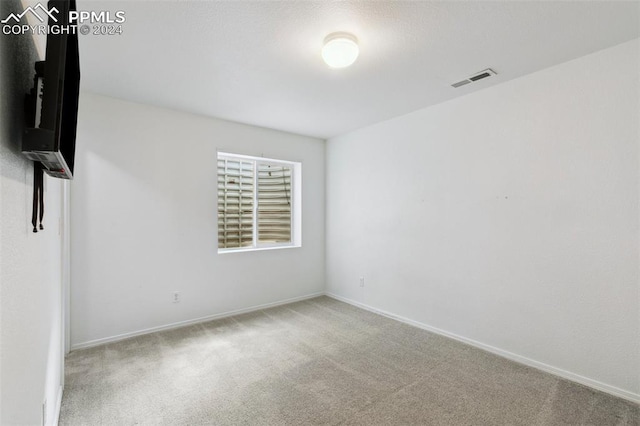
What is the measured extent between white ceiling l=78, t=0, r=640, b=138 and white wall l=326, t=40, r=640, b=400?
0.31 meters

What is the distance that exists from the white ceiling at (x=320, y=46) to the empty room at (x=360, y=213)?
0.02 metres

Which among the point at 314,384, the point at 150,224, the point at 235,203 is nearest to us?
the point at 314,384

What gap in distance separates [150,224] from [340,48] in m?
2.78

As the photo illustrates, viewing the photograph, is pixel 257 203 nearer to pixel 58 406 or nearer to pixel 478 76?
pixel 58 406

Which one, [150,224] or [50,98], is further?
[150,224]

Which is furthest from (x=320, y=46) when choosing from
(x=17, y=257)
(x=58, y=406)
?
(x=58, y=406)

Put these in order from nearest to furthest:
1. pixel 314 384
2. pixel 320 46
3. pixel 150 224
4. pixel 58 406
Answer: pixel 58 406
pixel 320 46
pixel 314 384
pixel 150 224

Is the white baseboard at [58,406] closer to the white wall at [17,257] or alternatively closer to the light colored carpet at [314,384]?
the light colored carpet at [314,384]

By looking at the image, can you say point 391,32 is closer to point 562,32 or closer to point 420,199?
point 562,32

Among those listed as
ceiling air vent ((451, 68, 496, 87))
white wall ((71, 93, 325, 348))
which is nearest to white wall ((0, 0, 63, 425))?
white wall ((71, 93, 325, 348))

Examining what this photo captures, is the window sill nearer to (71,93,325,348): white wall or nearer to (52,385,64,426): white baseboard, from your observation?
(71,93,325,348): white wall

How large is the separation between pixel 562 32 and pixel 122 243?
434 centimetres

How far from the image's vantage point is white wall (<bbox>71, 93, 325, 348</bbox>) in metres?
3.04

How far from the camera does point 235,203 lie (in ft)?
13.9
